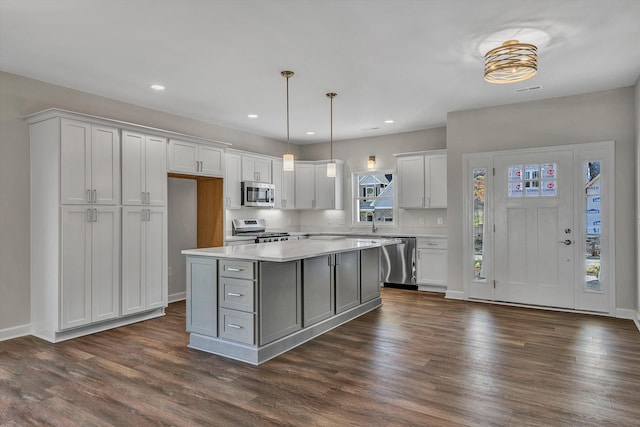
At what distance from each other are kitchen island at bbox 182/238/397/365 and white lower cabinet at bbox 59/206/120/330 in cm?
116

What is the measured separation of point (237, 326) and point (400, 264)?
383 cm

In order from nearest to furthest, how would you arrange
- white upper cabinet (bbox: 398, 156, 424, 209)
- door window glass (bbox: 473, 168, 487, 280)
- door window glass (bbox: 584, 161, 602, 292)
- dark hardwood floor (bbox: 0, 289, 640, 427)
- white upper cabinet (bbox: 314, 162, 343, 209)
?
1. dark hardwood floor (bbox: 0, 289, 640, 427)
2. door window glass (bbox: 584, 161, 602, 292)
3. door window glass (bbox: 473, 168, 487, 280)
4. white upper cabinet (bbox: 398, 156, 424, 209)
5. white upper cabinet (bbox: 314, 162, 343, 209)

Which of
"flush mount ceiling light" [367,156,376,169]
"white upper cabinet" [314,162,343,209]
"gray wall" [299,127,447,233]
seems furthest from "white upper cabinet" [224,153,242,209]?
"flush mount ceiling light" [367,156,376,169]

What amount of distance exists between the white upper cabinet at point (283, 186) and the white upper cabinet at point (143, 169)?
2.54 meters

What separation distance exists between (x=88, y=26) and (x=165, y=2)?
0.80 meters

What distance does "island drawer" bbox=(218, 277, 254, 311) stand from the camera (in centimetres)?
339

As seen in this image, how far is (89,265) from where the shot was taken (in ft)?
13.8

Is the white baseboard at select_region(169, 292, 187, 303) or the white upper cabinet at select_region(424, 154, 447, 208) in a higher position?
the white upper cabinet at select_region(424, 154, 447, 208)

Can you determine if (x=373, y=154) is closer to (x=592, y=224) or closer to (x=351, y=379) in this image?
(x=592, y=224)

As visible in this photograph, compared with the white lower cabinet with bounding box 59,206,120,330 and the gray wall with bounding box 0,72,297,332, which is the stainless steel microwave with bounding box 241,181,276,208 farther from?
the gray wall with bounding box 0,72,297,332

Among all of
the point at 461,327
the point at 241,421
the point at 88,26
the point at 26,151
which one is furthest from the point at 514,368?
the point at 26,151

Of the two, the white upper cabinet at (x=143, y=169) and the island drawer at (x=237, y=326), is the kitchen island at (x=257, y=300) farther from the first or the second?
the white upper cabinet at (x=143, y=169)

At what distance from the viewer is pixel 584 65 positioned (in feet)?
13.1

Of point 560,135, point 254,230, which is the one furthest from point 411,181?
point 254,230
